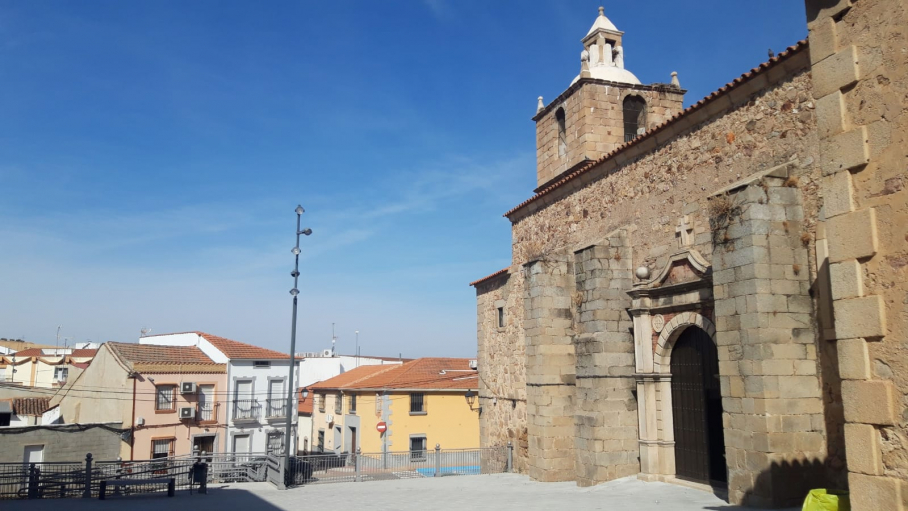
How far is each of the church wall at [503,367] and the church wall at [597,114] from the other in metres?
3.98

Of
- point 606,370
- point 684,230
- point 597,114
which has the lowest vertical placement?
point 606,370

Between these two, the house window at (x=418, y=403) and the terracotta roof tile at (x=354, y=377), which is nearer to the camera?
the house window at (x=418, y=403)

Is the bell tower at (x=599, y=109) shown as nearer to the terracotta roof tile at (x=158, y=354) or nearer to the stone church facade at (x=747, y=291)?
the stone church facade at (x=747, y=291)

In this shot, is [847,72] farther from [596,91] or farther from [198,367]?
[198,367]

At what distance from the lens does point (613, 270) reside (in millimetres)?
13508

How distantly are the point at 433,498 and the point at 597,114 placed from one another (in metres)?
11.5

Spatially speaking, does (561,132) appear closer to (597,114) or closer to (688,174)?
(597,114)

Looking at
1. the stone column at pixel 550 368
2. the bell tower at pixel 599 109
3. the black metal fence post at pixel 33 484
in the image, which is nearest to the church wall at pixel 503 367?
the stone column at pixel 550 368

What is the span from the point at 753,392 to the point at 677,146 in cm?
504

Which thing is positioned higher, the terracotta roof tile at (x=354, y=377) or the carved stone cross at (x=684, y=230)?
the carved stone cross at (x=684, y=230)

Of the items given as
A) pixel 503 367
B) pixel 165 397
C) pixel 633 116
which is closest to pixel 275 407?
pixel 165 397

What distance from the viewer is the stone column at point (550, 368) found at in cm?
1474

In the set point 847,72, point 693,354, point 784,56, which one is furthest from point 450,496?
point 847,72

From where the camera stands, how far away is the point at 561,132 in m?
20.6
